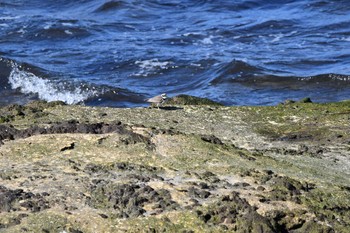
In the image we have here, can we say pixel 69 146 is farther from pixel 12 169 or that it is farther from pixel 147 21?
pixel 147 21

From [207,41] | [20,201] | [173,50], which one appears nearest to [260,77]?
[173,50]

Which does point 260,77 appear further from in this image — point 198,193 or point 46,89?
point 198,193

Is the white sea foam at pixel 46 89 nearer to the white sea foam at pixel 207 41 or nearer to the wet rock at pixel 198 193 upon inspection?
the white sea foam at pixel 207 41

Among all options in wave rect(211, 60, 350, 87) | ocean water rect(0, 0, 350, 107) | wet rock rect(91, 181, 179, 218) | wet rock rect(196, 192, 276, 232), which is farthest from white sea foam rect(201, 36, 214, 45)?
wet rock rect(196, 192, 276, 232)

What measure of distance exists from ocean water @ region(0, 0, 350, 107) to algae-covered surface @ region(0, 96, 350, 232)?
5.06m

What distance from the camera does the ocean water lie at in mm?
12516

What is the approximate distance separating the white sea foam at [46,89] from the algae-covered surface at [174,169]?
17.8 ft

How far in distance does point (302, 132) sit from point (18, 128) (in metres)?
2.28

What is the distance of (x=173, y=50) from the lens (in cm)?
1522

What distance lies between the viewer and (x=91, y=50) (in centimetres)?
1527

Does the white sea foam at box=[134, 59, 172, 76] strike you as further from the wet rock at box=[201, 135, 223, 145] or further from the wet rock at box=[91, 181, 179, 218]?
the wet rock at box=[91, 181, 179, 218]

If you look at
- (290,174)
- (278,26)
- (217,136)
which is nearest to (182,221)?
(290,174)

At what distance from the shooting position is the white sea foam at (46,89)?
12195mm

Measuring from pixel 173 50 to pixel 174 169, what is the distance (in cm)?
1006
